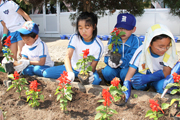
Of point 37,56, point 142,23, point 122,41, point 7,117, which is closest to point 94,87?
point 122,41

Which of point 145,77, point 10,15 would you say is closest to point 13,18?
point 10,15

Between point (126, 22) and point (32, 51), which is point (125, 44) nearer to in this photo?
point (126, 22)

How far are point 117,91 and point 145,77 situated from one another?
0.73 metres

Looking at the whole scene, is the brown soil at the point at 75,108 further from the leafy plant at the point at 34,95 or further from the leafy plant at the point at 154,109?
the leafy plant at the point at 154,109

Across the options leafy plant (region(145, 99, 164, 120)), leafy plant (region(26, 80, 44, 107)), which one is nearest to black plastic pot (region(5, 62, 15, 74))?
leafy plant (region(26, 80, 44, 107))

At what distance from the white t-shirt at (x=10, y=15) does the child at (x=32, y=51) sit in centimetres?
84

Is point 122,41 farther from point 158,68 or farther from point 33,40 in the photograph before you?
point 33,40

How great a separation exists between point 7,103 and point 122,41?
5.60 ft

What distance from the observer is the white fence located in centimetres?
863

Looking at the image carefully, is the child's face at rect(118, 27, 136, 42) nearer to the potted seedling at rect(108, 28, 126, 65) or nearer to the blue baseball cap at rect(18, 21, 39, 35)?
the potted seedling at rect(108, 28, 126, 65)

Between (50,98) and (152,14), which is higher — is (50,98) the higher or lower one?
the lower one

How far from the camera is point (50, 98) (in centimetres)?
185

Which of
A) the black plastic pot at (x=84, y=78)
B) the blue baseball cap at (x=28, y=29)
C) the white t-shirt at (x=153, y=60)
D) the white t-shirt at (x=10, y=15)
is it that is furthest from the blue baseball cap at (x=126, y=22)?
the white t-shirt at (x=10, y=15)

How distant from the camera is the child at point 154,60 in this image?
5.59ft
